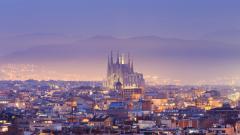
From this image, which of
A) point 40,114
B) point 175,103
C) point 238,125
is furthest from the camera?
point 175,103

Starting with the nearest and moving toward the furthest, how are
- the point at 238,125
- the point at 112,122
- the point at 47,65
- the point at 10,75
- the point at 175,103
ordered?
1. the point at 238,125
2. the point at 112,122
3. the point at 175,103
4. the point at 10,75
5. the point at 47,65

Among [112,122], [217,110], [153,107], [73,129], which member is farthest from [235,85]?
[73,129]

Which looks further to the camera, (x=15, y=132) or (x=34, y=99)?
(x=34, y=99)

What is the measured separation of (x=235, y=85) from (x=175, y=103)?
1474 inches

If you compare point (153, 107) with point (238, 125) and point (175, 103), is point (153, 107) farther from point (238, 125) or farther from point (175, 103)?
point (238, 125)

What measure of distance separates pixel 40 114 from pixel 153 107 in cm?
2123

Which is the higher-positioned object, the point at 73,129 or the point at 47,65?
the point at 47,65

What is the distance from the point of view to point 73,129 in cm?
5541

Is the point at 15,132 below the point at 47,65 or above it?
below

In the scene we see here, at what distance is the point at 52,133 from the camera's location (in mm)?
52312

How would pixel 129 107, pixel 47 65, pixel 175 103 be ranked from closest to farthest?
pixel 129 107
pixel 175 103
pixel 47 65

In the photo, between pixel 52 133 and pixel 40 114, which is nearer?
pixel 52 133

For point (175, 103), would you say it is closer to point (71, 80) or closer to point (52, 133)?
point (52, 133)

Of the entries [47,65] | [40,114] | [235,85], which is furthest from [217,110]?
[47,65]
